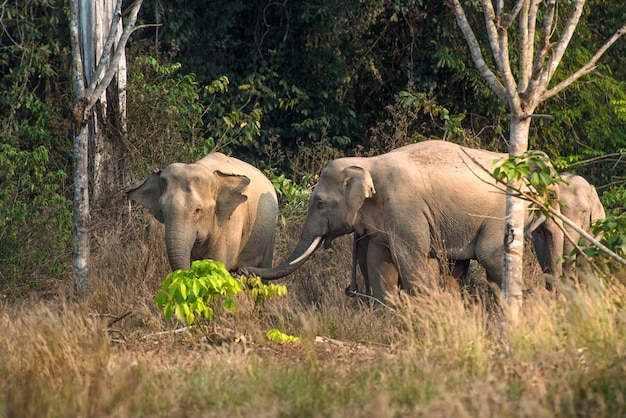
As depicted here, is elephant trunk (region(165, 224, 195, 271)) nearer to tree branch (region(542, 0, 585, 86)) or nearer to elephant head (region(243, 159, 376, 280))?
elephant head (region(243, 159, 376, 280))

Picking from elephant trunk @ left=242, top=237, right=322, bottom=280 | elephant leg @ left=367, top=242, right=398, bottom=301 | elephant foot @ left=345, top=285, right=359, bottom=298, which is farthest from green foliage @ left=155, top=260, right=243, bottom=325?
elephant foot @ left=345, top=285, right=359, bottom=298

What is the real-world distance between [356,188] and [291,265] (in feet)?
3.53

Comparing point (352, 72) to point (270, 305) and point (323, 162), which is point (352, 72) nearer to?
point (323, 162)

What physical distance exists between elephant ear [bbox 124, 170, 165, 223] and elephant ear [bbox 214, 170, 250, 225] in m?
0.64

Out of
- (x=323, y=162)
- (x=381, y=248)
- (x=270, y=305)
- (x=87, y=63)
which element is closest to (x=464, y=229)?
(x=381, y=248)

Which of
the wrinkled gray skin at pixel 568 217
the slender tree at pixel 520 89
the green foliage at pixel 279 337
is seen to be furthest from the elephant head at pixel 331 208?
the slender tree at pixel 520 89

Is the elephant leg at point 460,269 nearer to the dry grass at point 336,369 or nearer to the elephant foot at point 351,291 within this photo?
the elephant foot at point 351,291

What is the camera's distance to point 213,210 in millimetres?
10836

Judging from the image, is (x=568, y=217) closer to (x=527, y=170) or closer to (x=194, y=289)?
(x=527, y=170)

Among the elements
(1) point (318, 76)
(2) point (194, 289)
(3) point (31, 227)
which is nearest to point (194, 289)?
(2) point (194, 289)

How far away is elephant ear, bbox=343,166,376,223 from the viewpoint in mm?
11000

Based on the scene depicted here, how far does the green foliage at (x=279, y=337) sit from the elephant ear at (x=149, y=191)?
2.70 meters

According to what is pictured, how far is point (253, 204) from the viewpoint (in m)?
11.7

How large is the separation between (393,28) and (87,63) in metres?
6.44
